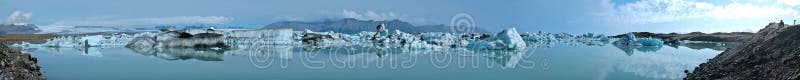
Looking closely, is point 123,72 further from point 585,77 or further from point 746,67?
point 746,67

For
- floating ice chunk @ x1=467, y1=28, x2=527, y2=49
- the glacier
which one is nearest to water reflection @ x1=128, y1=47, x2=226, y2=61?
the glacier

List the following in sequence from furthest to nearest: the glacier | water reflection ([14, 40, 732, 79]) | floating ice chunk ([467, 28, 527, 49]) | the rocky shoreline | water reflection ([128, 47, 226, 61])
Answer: the rocky shoreline < the glacier < floating ice chunk ([467, 28, 527, 49]) < water reflection ([128, 47, 226, 61]) < water reflection ([14, 40, 732, 79])

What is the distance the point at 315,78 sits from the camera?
13602 mm

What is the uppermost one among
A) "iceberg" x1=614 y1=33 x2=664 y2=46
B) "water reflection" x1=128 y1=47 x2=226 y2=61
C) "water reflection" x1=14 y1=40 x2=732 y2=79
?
"iceberg" x1=614 y1=33 x2=664 y2=46

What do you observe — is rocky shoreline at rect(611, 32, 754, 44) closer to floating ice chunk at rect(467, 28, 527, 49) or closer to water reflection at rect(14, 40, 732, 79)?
floating ice chunk at rect(467, 28, 527, 49)

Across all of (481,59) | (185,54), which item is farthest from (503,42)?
(185,54)

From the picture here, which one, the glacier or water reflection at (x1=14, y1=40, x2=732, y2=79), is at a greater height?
the glacier

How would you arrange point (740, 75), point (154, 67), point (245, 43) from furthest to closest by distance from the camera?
point (245, 43)
point (154, 67)
point (740, 75)

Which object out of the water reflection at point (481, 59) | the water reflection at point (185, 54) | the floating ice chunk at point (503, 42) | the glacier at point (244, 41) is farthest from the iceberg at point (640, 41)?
the water reflection at point (185, 54)

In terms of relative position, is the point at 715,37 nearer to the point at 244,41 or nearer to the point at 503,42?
the point at 503,42

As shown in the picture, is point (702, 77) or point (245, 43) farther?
point (245, 43)

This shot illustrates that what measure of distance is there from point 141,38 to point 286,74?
22.8m

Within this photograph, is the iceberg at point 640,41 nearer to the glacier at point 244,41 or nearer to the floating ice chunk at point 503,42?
the glacier at point 244,41

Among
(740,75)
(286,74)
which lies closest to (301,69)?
(286,74)
